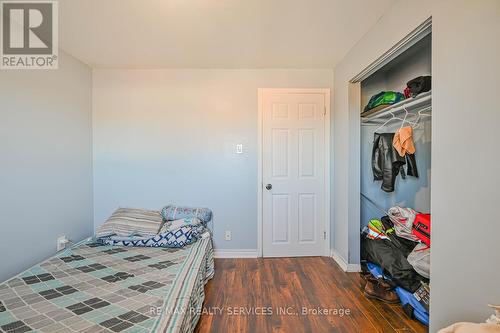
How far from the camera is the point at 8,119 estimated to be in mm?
1961

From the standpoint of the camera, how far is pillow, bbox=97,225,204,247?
2500 mm

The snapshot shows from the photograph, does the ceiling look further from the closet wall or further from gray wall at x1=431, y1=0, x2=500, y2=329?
gray wall at x1=431, y1=0, x2=500, y2=329

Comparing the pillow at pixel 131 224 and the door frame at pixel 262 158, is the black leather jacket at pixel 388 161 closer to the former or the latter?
the door frame at pixel 262 158

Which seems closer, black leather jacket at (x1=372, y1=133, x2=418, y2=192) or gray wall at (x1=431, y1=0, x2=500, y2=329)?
gray wall at (x1=431, y1=0, x2=500, y2=329)

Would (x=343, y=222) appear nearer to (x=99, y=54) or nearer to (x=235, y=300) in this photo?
(x=235, y=300)

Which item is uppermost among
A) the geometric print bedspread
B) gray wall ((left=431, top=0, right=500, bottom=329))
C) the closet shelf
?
the closet shelf

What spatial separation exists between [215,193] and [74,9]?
88.3 inches

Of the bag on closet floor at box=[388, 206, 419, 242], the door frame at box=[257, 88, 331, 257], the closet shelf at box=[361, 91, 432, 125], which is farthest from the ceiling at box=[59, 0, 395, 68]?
the bag on closet floor at box=[388, 206, 419, 242]

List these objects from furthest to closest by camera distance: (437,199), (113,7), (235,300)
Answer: (235,300)
(113,7)
(437,199)

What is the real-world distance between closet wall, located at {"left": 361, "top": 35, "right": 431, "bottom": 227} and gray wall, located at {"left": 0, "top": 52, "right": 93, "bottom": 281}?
3.48 m

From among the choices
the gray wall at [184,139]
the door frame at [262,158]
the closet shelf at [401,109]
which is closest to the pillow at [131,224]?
the gray wall at [184,139]

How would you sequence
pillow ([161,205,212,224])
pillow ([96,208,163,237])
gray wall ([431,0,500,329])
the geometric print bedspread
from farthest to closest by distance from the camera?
1. pillow ([161,205,212,224])
2. pillow ([96,208,163,237])
3. the geometric print bedspread
4. gray wall ([431,0,500,329])

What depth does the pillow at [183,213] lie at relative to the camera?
2930 mm

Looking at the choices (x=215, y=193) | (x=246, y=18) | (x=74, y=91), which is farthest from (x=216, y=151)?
(x=74, y=91)
